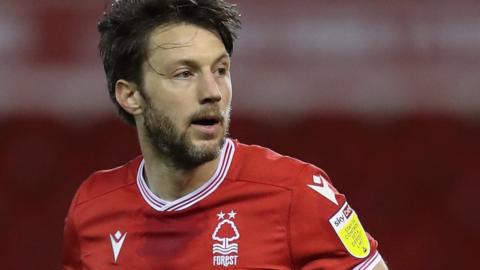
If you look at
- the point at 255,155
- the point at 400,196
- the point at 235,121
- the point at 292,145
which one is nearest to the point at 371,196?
the point at 400,196

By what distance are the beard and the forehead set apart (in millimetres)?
76

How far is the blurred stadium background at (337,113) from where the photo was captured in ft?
7.08

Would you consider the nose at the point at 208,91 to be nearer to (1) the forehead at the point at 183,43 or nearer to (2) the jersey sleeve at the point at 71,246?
(1) the forehead at the point at 183,43

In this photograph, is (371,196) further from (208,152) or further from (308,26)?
(208,152)

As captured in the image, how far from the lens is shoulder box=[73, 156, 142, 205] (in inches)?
58.1

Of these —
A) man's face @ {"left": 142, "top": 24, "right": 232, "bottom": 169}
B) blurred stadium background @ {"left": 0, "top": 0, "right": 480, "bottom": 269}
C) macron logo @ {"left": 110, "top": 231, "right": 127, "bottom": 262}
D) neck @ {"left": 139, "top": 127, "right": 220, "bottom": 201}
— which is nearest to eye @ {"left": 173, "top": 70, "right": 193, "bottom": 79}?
man's face @ {"left": 142, "top": 24, "right": 232, "bottom": 169}

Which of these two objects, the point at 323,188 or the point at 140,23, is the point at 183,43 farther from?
the point at 323,188

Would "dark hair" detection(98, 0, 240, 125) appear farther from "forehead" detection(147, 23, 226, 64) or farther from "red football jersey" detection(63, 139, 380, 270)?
"red football jersey" detection(63, 139, 380, 270)

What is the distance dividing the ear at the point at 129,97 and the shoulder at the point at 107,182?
94mm

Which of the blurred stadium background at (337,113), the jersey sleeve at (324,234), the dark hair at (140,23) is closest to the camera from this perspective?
the jersey sleeve at (324,234)

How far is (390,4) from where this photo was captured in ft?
7.15

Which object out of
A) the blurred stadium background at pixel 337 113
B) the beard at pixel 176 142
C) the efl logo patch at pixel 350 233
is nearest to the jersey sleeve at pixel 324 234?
the efl logo patch at pixel 350 233

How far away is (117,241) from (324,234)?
0.32m

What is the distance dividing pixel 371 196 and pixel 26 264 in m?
0.79
